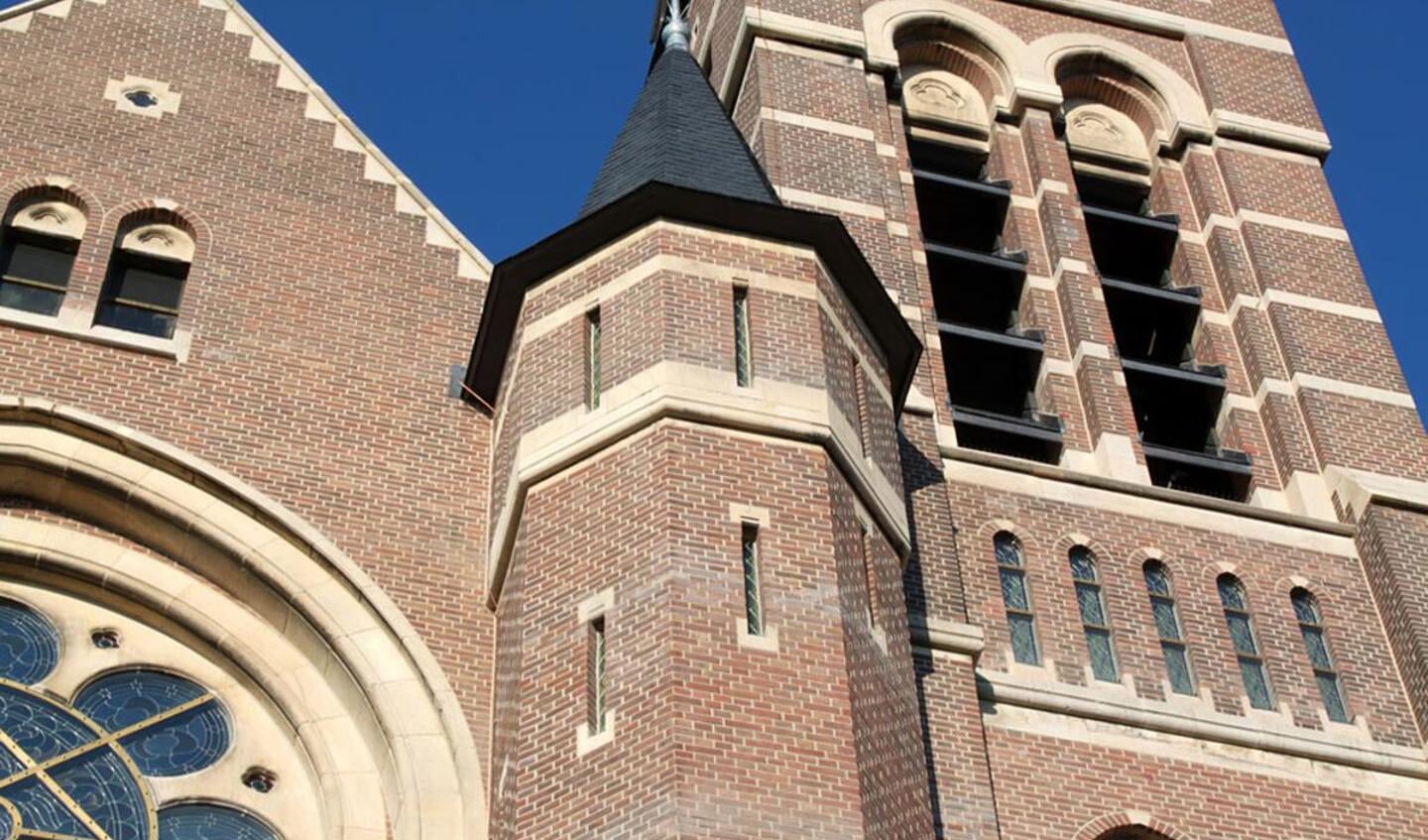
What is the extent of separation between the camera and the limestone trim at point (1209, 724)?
621 inches

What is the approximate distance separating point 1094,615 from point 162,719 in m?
6.29

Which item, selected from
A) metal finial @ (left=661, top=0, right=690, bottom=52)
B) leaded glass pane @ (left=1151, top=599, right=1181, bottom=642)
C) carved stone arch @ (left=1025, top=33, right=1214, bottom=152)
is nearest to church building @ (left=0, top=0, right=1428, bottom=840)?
leaded glass pane @ (left=1151, top=599, right=1181, bottom=642)

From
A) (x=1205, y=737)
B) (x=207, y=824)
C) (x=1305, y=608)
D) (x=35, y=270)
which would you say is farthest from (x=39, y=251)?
(x=1305, y=608)

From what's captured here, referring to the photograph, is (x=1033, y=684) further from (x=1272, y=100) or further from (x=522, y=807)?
(x=1272, y=100)

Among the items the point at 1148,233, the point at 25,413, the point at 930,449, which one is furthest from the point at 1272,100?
the point at 25,413

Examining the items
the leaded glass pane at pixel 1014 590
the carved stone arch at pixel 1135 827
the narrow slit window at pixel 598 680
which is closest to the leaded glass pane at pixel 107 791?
the narrow slit window at pixel 598 680

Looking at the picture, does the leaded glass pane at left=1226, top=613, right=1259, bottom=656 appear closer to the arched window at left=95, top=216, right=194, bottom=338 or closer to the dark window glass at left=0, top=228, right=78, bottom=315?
the arched window at left=95, top=216, right=194, bottom=338

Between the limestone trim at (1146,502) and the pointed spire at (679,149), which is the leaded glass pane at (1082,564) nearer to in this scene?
the limestone trim at (1146,502)

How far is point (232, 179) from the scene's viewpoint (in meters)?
17.4

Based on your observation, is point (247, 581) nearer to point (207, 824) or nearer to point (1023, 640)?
point (207, 824)

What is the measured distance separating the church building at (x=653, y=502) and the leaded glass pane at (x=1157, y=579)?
37 millimetres

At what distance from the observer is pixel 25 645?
14422 millimetres

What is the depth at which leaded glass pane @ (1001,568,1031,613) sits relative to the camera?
54.4ft

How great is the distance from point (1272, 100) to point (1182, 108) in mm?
995
